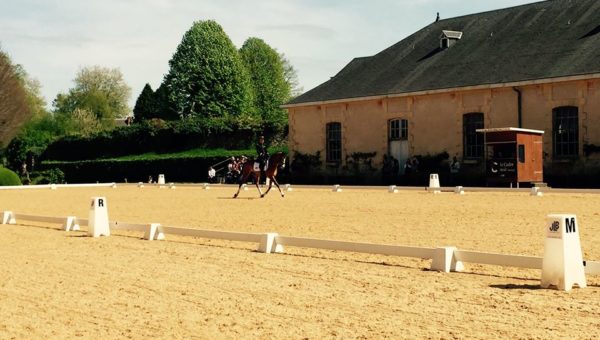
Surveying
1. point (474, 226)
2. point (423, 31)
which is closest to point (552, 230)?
point (474, 226)

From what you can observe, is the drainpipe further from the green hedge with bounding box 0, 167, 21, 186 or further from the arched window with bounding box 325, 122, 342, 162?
the green hedge with bounding box 0, 167, 21, 186

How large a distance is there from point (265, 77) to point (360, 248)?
69818 mm

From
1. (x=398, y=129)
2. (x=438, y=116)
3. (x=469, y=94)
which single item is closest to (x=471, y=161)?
(x=438, y=116)

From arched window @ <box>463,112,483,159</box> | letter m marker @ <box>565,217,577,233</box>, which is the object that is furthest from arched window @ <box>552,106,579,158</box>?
letter m marker @ <box>565,217,577,233</box>

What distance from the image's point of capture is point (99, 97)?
89375mm

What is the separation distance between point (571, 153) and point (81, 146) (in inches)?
1411

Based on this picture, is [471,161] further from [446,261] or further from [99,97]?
[99,97]

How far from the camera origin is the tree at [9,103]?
54.8 meters

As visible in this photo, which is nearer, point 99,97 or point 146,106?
point 146,106

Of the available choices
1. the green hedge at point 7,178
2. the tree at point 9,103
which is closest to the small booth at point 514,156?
the green hedge at point 7,178

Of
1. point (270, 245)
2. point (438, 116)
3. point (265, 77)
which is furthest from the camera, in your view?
point (265, 77)

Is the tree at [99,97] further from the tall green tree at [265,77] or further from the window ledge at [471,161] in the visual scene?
the window ledge at [471,161]

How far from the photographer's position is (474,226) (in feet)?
50.4

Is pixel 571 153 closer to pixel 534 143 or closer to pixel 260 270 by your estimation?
pixel 534 143
